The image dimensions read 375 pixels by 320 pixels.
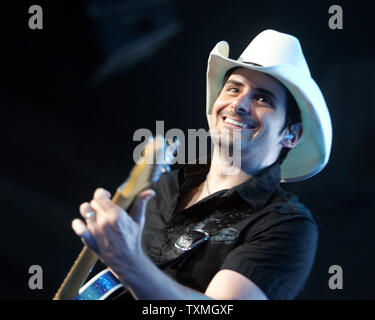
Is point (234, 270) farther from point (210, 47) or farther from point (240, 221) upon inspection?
point (210, 47)

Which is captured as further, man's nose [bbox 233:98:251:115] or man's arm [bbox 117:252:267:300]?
man's nose [bbox 233:98:251:115]

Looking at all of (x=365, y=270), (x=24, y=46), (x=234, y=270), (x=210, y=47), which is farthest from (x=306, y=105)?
(x=24, y=46)

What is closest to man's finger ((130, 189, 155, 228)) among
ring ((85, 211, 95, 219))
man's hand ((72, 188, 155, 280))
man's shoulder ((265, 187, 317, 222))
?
man's hand ((72, 188, 155, 280))

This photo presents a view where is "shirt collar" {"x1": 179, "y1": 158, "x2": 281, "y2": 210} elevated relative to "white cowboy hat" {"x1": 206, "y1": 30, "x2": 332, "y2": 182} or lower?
lower

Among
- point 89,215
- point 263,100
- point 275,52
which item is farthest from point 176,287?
point 275,52

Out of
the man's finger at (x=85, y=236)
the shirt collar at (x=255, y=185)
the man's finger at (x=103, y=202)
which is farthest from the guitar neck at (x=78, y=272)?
the shirt collar at (x=255, y=185)

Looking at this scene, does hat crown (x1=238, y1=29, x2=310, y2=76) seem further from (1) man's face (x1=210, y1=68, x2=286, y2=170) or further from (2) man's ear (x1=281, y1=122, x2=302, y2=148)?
(2) man's ear (x1=281, y1=122, x2=302, y2=148)

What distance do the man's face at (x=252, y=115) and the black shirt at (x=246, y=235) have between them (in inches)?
4.6

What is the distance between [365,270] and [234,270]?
82.1 inches

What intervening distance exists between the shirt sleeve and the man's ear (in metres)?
0.53

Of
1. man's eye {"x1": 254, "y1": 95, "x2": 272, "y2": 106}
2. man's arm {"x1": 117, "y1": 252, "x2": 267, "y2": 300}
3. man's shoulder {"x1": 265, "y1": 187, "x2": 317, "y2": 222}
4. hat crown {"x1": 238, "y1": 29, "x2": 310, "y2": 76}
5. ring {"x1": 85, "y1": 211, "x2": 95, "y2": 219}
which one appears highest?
hat crown {"x1": 238, "y1": 29, "x2": 310, "y2": 76}

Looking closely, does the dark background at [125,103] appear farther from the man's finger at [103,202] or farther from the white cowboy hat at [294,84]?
the man's finger at [103,202]

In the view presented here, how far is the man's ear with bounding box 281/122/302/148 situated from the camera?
2.26m

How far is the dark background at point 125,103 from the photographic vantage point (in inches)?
126
